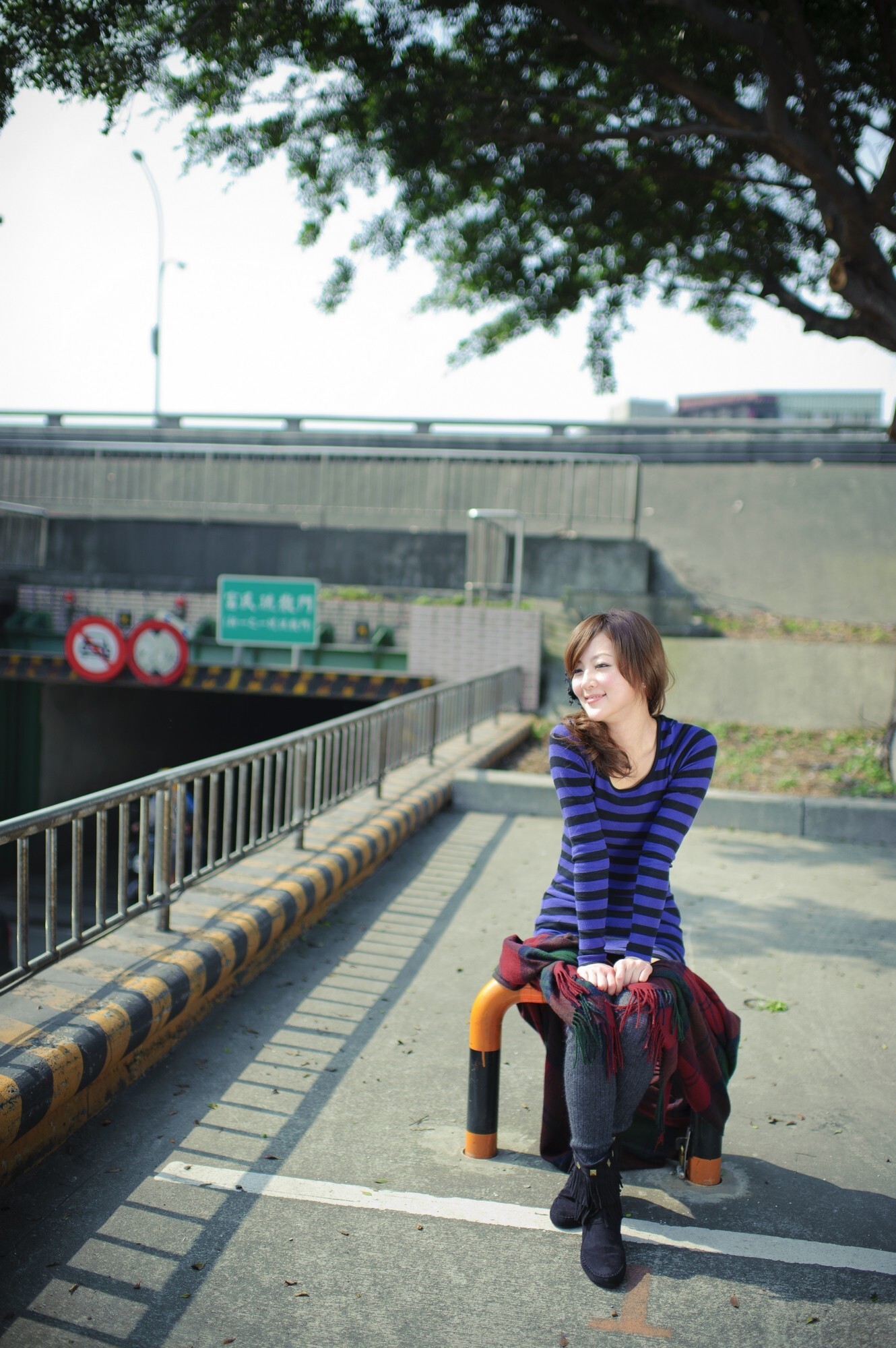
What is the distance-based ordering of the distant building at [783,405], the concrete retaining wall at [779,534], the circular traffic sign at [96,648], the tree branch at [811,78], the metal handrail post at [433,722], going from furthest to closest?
the distant building at [783,405] < the concrete retaining wall at [779,534] < the circular traffic sign at [96,648] < the metal handrail post at [433,722] < the tree branch at [811,78]

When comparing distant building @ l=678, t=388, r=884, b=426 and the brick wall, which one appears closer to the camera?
the brick wall

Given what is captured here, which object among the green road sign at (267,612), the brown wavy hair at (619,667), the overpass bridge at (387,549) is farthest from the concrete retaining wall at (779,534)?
the brown wavy hair at (619,667)

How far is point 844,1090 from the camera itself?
3.79m

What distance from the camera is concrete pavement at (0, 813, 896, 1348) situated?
96.0 inches

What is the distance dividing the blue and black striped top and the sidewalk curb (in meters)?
4.44

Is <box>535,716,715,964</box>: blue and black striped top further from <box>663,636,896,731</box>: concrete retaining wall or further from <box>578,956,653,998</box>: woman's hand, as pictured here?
<box>663,636,896,731</box>: concrete retaining wall

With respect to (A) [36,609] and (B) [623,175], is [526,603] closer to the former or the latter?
(B) [623,175]

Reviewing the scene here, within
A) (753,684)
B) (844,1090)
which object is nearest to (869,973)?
(844,1090)

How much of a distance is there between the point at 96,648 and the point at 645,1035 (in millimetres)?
12402

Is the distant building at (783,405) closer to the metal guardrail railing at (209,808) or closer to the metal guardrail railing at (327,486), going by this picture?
the metal guardrail railing at (327,486)

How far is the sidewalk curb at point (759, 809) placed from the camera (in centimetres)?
783

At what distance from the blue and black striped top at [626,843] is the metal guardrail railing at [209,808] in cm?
155

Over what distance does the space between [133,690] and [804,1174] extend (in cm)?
1499

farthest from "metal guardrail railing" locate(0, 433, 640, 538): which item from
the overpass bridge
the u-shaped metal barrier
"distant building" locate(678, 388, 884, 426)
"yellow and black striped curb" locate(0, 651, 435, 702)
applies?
"distant building" locate(678, 388, 884, 426)
